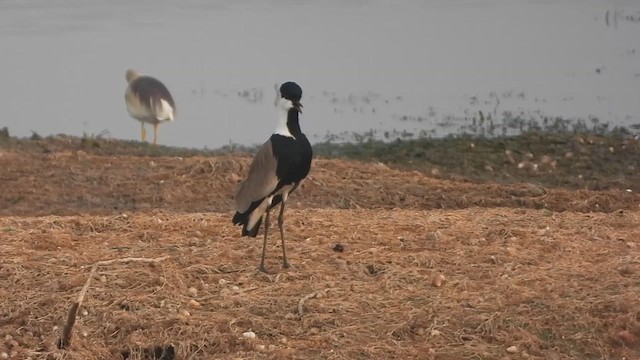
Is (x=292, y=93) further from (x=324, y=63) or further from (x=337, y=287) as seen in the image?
(x=324, y=63)

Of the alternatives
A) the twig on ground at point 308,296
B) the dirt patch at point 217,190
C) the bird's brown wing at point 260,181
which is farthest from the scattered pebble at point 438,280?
the dirt patch at point 217,190

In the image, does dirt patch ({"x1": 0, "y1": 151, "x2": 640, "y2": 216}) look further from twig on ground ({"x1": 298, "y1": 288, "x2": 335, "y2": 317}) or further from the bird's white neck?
twig on ground ({"x1": 298, "y1": 288, "x2": 335, "y2": 317})

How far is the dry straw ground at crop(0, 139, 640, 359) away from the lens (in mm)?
6309

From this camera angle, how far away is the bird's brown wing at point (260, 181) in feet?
24.2

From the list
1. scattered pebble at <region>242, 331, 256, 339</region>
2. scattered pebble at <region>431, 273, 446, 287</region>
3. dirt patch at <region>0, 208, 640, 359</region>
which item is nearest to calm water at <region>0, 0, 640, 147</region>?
dirt patch at <region>0, 208, 640, 359</region>

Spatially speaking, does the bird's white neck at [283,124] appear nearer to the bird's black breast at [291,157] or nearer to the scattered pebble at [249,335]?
the bird's black breast at [291,157]

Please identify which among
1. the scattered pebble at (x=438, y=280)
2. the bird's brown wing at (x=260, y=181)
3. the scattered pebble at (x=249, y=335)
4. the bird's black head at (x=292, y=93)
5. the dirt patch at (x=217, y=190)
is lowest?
the scattered pebble at (x=249, y=335)

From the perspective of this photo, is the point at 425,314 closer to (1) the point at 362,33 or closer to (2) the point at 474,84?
(2) the point at 474,84

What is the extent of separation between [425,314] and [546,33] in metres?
18.3

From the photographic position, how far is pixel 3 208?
1073 cm

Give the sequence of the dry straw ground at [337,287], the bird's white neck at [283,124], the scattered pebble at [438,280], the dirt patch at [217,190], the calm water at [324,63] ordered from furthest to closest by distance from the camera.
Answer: the calm water at [324,63] < the dirt patch at [217,190] < the bird's white neck at [283,124] < the scattered pebble at [438,280] < the dry straw ground at [337,287]

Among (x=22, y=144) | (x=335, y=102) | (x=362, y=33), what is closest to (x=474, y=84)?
(x=335, y=102)

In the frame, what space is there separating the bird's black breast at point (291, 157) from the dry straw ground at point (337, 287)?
1.87ft

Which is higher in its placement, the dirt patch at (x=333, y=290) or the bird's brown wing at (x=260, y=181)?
the bird's brown wing at (x=260, y=181)
